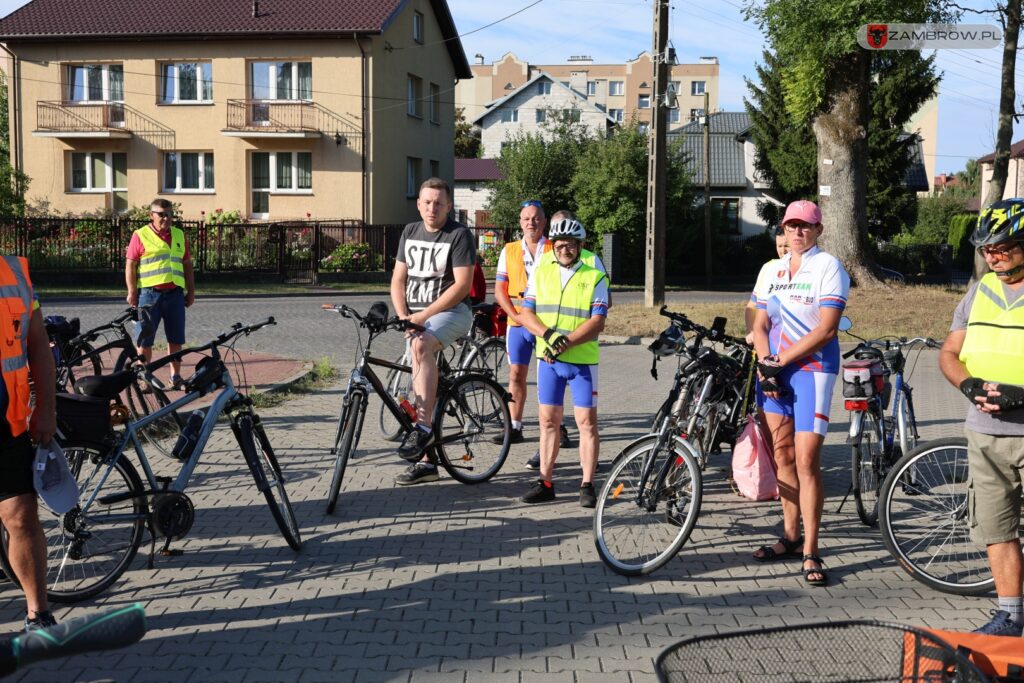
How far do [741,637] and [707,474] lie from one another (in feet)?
18.0

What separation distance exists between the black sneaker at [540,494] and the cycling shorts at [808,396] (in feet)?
6.23

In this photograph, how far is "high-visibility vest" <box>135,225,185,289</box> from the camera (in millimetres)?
9984

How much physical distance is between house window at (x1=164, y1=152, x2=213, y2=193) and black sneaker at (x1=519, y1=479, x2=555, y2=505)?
31.5 m

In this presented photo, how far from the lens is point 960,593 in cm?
518

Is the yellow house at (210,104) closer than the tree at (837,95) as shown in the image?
No

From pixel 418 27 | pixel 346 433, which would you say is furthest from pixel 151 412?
pixel 418 27

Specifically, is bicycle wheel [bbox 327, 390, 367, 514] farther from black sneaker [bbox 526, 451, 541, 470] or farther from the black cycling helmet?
the black cycling helmet

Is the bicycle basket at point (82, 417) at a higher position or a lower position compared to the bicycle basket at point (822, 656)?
higher

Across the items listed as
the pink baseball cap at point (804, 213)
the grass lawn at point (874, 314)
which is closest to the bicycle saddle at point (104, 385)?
the pink baseball cap at point (804, 213)

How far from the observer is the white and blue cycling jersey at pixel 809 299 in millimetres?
5414

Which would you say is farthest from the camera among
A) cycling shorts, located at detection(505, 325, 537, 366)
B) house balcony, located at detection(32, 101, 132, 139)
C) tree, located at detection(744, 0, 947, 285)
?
house balcony, located at detection(32, 101, 132, 139)

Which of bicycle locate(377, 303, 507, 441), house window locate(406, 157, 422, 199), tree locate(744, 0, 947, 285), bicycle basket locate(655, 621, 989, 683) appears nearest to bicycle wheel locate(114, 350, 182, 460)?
bicycle locate(377, 303, 507, 441)

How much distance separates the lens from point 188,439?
545cm

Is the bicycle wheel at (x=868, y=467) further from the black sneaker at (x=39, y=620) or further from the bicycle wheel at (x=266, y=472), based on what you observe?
the black sneaker at (x=39, y=620)
